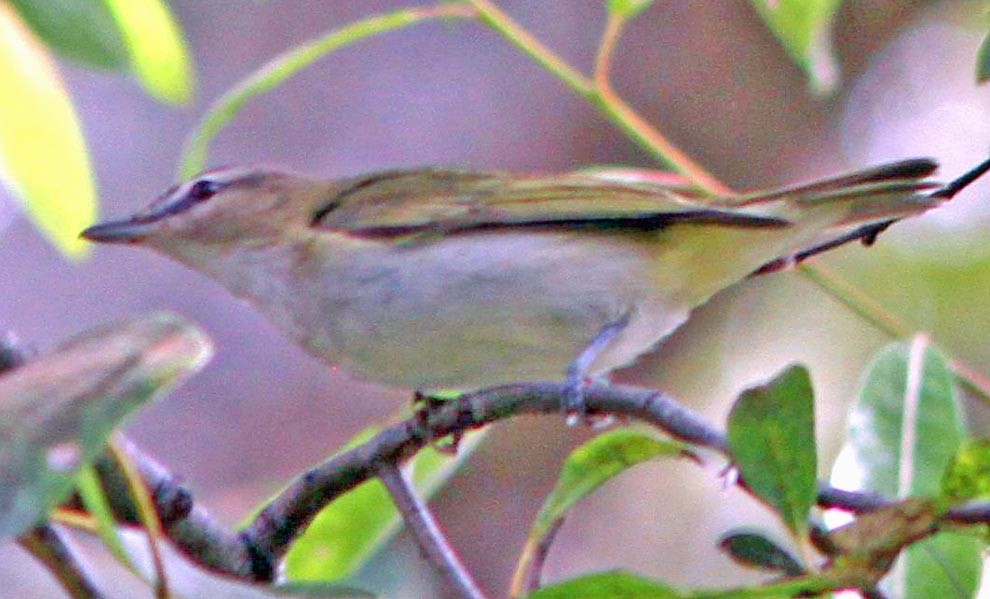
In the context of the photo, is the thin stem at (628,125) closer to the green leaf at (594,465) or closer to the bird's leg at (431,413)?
the bird's leg at (431,413)

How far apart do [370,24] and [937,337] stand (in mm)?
3802

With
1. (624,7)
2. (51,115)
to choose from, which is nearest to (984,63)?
(624,7)

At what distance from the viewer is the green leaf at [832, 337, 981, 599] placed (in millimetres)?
1771

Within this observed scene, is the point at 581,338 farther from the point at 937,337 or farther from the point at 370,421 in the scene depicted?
the point at 937,337

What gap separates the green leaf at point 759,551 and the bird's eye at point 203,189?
176cm

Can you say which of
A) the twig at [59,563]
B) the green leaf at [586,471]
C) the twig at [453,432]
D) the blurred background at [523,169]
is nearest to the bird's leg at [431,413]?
the twig at [453,432]

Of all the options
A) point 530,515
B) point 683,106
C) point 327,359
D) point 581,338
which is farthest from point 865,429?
point 683,106

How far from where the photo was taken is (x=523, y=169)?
19.6ft

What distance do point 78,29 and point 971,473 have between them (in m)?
1.25

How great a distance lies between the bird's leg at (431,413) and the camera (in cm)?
196

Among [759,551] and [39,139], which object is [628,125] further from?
[759,551]

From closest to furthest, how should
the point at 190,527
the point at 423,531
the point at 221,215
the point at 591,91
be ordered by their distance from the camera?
1. the point at 190,527
2. the point at 423,531
3. the point at 591,91
4. the point at 221,215

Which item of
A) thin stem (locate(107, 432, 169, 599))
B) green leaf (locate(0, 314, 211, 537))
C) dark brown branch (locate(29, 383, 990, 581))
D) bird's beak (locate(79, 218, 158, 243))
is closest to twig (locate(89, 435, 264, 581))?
dark brown branch (locate(29, 383, 990, 581))

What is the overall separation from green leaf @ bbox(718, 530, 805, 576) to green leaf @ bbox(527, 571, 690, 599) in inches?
7.8
